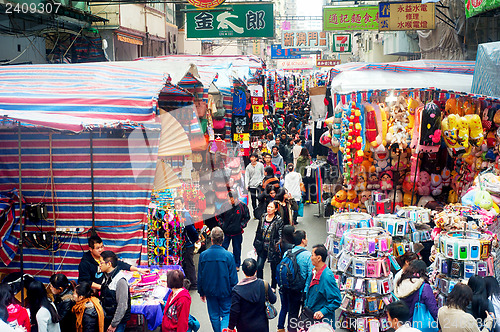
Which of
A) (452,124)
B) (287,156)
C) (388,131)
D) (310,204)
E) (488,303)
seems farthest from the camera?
(287,156)

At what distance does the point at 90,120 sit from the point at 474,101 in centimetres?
607

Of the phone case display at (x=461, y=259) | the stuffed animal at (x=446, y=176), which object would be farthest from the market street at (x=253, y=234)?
the stuffed animal at (x=446, y=176)

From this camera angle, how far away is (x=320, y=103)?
17.5 meters

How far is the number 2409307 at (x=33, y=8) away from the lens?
12000 mm

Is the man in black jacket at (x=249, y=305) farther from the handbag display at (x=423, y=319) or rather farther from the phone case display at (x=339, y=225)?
the phone case display at (x=339, y=225)

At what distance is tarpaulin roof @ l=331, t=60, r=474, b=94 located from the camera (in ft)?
37.3

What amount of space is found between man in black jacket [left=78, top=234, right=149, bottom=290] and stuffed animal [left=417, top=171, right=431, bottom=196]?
5.41m

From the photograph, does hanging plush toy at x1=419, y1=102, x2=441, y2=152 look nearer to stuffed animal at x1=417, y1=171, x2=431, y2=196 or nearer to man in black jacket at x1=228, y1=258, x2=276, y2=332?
stuffed animal at x1=417, y1=171, x2=431, y2=196

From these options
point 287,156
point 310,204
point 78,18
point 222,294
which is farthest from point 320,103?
point 222,294

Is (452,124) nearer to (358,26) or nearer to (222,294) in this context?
(222,294)

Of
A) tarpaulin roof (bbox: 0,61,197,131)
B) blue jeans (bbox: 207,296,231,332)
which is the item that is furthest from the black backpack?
tarpaulin roof (bbox: 0,61,197,131)

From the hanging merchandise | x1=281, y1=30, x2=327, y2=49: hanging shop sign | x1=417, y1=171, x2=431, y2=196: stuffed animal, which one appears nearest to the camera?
x1=417, y1=171, x2=431, y2=196: stuffed animal

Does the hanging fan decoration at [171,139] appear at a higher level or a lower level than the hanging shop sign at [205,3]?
lower

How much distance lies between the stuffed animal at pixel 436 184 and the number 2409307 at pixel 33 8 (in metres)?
9.05
